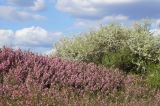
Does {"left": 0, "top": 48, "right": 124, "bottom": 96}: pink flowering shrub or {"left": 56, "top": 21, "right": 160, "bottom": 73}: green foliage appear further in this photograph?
{"left": 56, "top": 21, "right": 160, "bottom": 73}: green foliage

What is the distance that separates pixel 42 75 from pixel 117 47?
8333 mm

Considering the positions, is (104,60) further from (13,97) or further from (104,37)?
(13,97)

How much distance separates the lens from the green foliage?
19.7m

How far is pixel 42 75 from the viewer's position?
13.1 m

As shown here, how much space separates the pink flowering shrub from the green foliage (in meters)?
4.47

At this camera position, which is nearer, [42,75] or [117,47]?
[42,75]

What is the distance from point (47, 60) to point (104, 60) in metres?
5.61

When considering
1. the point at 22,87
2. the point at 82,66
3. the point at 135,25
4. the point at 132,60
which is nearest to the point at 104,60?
the point at 132,60

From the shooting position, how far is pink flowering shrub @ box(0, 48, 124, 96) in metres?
12.1

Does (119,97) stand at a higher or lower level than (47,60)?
lower

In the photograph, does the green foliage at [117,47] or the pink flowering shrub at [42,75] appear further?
the green foliage at [117,47]

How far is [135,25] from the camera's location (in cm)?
2172

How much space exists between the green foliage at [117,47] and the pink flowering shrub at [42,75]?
447cm

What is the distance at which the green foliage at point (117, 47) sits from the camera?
19.7 meters
